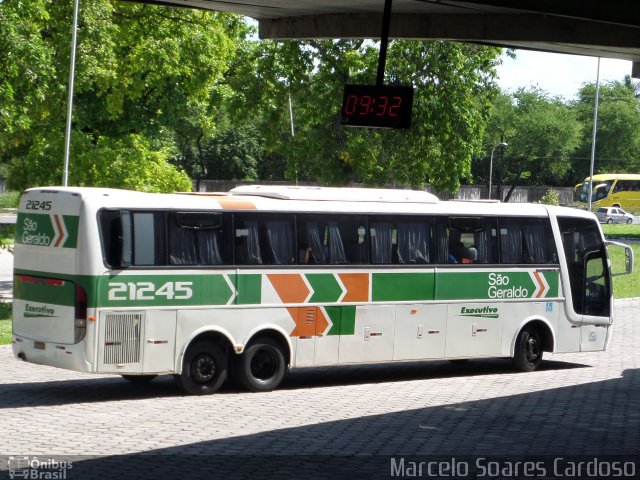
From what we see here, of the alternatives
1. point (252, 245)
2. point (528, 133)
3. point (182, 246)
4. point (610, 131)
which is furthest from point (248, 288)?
point (610, 131)

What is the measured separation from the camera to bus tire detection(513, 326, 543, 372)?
2034cm

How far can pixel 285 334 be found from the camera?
1752 centimetres

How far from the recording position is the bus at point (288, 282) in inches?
623

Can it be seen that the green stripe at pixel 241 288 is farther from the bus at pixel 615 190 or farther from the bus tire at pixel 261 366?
the bus at pixel 615 190

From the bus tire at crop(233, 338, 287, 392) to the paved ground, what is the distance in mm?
239

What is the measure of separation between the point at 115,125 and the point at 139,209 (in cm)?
2060

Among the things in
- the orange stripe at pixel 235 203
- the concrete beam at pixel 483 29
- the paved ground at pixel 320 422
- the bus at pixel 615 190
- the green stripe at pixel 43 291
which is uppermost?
the concrete beam at pixel 483 29

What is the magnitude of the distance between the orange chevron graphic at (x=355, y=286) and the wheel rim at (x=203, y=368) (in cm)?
244

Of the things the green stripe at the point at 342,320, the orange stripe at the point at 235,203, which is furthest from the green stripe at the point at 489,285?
the orange stripe at the point at 235,203

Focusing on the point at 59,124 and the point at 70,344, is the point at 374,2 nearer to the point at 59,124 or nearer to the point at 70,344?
the point at 70,344

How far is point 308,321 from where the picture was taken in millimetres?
17812

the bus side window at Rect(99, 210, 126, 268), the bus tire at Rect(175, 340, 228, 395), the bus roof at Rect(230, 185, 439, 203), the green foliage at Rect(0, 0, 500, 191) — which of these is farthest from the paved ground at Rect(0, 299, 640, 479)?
the green foliage at Rect(0, 0, 500, 191)

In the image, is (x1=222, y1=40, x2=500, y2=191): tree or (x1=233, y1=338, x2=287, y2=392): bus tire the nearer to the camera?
(x1=233, y1=338, x2=287, y2=392): bus tire

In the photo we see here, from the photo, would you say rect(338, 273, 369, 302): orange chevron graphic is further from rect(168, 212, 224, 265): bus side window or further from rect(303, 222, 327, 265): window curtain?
rect(168, 212, 224, 265): bus side window
